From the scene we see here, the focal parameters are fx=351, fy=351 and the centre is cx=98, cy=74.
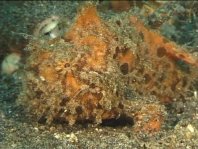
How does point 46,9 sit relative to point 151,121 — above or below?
above

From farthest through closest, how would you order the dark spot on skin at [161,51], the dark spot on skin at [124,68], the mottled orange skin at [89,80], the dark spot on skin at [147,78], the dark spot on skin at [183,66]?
the dark spot on skin at [183,66] → the dark spot on skin at [161,51] → the dark spot on skin at [147,78] → the dark spot on skin at [124,68] → the mottled orange skin at [89,80]

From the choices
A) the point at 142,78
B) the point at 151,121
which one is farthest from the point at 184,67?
the point at 151,121

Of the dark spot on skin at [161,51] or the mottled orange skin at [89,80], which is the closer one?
the mottled orange skin at [89,80]

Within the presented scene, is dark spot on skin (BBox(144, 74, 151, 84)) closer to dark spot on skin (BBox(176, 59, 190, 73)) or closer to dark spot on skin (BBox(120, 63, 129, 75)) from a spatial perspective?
dark spot on skin (BBox(120, 63, 129, 75))

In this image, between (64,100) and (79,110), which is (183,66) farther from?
(64,100)

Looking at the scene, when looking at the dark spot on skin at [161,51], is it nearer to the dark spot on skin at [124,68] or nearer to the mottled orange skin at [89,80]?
the mottled orange skin at [89,80]

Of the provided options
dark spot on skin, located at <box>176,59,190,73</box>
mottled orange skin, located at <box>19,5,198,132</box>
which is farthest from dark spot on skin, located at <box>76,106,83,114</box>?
dark spot on skin, located at <box>176,59,190,73</box>

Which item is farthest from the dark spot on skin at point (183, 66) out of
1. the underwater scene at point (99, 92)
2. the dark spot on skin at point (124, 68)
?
the dark spot on skin at point (124, 68)

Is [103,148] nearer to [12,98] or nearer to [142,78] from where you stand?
[142,78]

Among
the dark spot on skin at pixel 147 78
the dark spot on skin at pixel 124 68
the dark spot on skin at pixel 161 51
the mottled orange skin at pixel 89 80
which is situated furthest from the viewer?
the dark spot on skin at pixel 161 51
